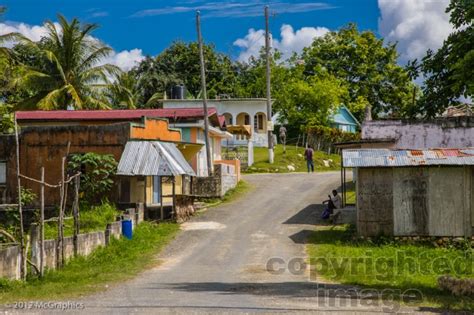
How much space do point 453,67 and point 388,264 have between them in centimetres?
536

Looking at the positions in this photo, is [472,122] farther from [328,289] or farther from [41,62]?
[41,62]

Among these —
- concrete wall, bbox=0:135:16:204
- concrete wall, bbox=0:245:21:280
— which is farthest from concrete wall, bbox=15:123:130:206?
concrete wall, bbox=0:245:21:280

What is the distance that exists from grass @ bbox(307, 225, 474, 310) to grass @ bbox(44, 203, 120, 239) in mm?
6961

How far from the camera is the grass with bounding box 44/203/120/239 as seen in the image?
70.9ft

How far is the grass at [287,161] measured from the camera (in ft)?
133

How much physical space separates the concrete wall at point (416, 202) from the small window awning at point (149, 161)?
740cm

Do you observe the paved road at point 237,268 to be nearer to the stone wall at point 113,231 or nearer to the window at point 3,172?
the stone wall at point 113,231

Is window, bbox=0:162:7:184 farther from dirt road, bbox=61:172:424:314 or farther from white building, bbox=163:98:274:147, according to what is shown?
white building, bbox=163:98:274:147

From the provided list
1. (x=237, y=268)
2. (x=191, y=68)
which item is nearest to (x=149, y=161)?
(x=237, y=268)

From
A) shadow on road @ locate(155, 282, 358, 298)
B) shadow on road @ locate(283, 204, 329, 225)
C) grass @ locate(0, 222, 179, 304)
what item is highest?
shadow on road @ locate(283, 204, 329, 225)

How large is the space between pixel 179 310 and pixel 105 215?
488 inches

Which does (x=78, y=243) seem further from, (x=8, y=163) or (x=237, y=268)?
(x=8, y=163)

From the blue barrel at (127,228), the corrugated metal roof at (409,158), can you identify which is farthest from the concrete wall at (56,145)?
the corrugated metal roof at (409,158)

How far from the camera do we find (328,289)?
1343 cm
